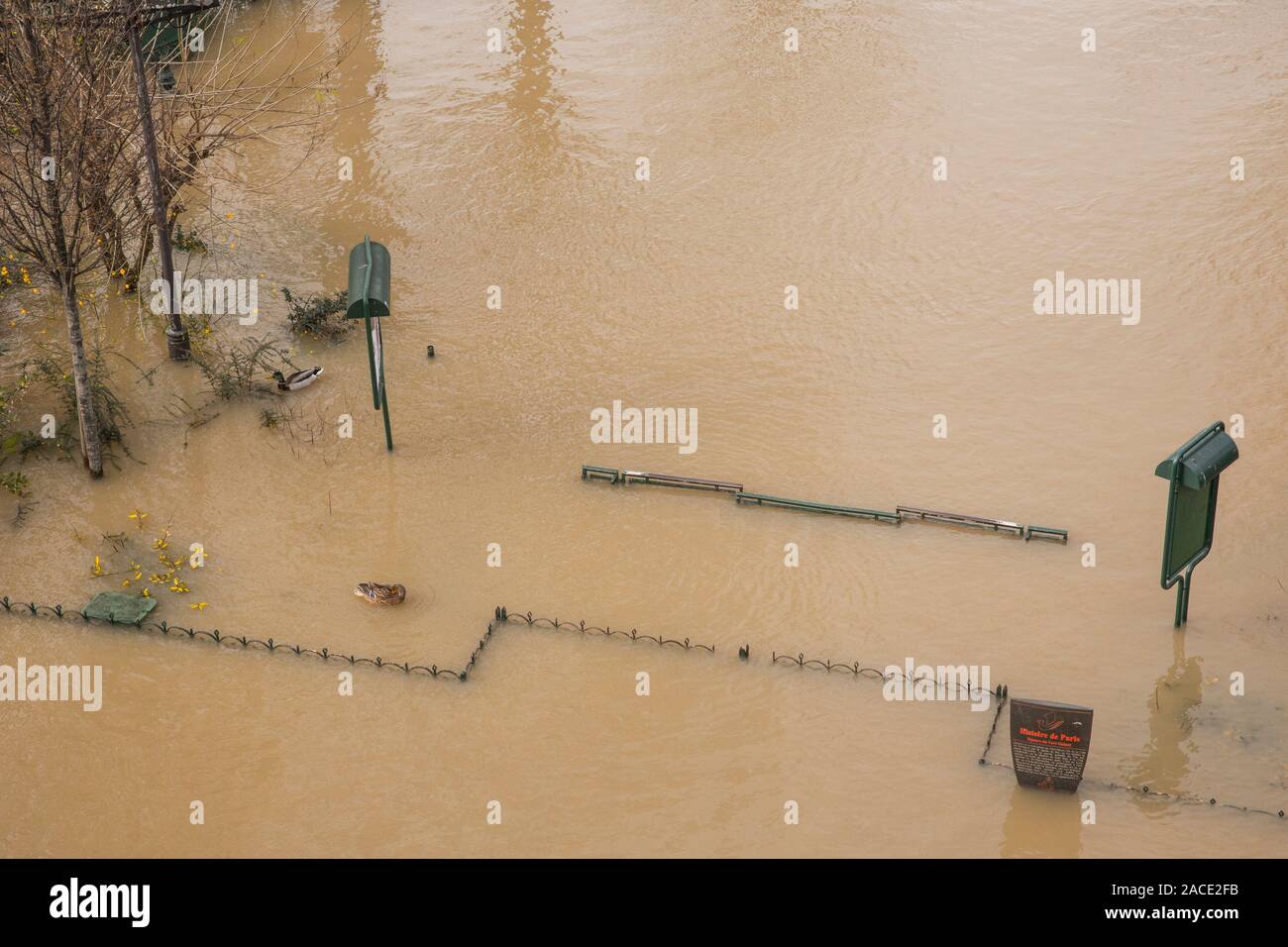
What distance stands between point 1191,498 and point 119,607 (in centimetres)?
951

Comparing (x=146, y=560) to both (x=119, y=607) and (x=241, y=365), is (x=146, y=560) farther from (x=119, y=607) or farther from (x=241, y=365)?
(x=241, y=365)

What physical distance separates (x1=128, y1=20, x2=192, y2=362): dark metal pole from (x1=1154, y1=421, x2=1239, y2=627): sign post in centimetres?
1033

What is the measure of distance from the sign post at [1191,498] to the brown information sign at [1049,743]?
2106mm

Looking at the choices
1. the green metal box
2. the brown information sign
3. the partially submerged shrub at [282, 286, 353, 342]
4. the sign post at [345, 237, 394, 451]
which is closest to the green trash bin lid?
the sign post at [345, 237, 394, 451]

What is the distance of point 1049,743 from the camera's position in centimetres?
1148

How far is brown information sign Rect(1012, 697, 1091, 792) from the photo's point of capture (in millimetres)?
11328

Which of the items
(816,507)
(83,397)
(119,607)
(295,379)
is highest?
(295,379)

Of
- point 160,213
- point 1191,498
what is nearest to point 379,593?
point 160,213

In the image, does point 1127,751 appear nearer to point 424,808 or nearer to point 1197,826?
point 1197,826

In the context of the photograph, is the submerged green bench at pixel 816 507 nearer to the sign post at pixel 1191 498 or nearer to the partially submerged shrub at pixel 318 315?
the sign post at pixel 1191 498

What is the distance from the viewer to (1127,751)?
1224 cm

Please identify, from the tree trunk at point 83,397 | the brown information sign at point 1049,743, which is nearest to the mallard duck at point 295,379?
the tree trunk at point 83,397

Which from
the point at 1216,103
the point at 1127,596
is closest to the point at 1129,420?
the point at 1127,596

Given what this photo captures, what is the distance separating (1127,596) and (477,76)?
14.0 m
